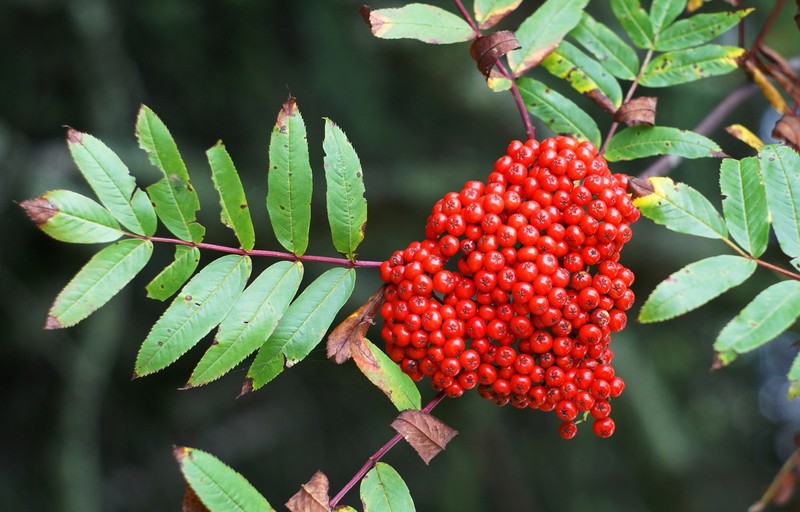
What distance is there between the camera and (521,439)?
5324 millimetres

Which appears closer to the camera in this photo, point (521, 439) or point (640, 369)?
point (640, 369)

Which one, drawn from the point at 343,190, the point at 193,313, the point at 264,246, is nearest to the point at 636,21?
the point at 343,190

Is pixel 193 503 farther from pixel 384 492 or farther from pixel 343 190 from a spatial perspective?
pixel 343 190

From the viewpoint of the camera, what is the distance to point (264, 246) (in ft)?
13.6

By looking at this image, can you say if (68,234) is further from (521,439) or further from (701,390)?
(701,390)

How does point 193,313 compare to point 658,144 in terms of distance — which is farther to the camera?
point 658,144

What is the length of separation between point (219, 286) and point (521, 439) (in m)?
4.02

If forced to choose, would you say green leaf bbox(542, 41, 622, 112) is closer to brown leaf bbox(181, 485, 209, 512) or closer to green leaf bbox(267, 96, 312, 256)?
green leaf bbox(267, 96, 312, 256)

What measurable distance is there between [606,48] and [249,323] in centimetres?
143

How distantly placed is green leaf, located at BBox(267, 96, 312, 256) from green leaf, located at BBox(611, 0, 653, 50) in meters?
1.18

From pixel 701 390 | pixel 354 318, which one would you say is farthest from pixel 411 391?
pixel 701 390

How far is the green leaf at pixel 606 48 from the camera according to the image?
2.23 meters

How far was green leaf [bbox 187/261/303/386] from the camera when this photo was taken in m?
1.68

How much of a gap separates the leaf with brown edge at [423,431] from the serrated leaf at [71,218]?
2.85ft
